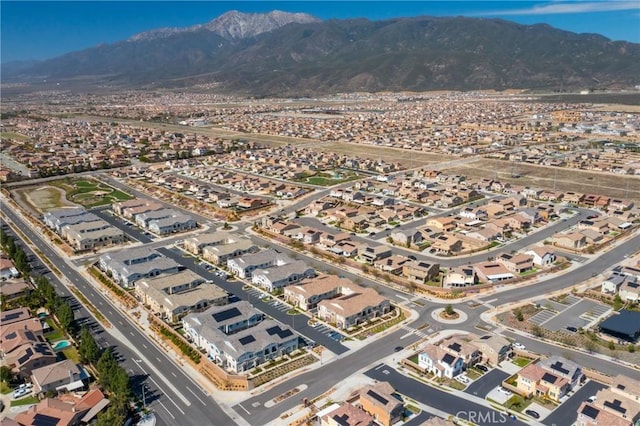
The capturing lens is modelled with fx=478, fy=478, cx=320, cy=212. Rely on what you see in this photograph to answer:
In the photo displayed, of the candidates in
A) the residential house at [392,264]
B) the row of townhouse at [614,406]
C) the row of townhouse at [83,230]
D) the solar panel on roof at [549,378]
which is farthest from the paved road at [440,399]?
the row of townhouse at [83,230]

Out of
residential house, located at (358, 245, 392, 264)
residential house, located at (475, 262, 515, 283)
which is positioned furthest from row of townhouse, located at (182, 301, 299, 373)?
residential house, located at (475, 262, 515, 283)

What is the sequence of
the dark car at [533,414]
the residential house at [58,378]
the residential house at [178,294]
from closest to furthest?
the dark car at [533,414] < the residential house at [58,378] < the residential house at [178,294]

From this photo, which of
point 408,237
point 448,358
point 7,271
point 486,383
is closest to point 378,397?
point 448,358

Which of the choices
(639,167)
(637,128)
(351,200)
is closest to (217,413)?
(351,200)

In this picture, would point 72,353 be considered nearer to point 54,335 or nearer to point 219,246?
point 54,335

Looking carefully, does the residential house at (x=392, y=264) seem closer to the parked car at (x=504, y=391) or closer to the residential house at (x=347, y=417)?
the parked car at (x=504, y=391)

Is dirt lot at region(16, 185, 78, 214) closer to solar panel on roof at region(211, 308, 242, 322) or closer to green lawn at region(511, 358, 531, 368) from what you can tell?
solar panel on roof at region(211, 308, 242, 322)
